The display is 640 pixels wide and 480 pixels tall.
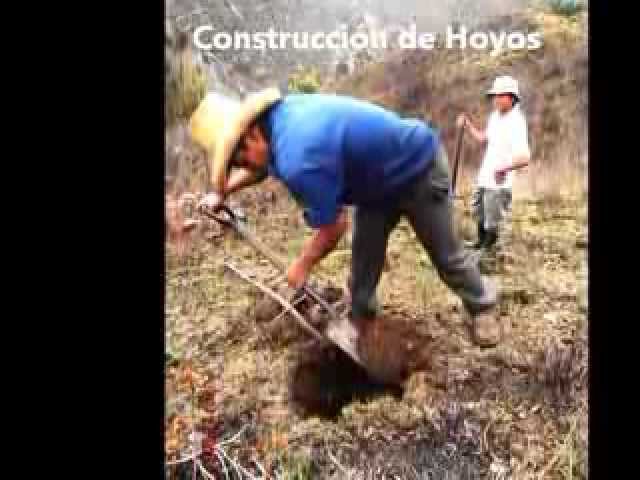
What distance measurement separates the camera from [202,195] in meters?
2.77

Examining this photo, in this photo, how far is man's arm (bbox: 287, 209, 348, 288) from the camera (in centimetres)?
276

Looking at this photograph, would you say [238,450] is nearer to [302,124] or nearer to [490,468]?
[490,468]

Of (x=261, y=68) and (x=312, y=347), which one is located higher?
(x=261, y=68)

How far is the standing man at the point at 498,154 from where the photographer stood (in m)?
2.78

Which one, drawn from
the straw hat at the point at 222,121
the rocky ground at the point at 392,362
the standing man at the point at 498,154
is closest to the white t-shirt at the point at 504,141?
the standing man at the point at 498,154

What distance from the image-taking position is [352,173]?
2.73 m

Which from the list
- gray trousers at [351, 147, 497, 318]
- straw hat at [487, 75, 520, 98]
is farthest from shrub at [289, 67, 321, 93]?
straw hat at [487, 75, 520, 98]

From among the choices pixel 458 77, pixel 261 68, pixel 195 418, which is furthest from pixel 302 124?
pixel 195 418

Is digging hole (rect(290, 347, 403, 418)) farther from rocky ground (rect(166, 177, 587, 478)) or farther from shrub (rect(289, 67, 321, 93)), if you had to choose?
shrub (rect(289, 67, 321, 93))

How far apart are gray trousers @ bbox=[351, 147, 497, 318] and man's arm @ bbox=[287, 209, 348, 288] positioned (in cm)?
4

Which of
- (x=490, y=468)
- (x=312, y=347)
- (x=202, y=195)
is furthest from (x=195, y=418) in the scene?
(x=490, y=468)
